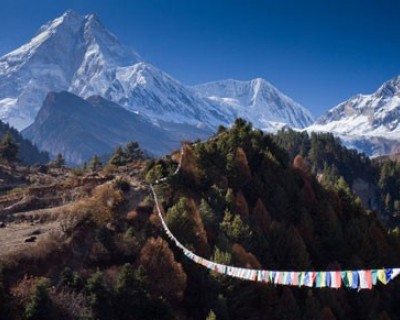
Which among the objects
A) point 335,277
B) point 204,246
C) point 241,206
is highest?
point 241,206

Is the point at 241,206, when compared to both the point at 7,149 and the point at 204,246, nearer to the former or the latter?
the point at 204,246

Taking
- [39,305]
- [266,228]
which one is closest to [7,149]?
[266,228]

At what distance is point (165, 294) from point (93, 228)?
883 centimetres

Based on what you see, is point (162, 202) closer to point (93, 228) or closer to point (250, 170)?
point (93, 228)

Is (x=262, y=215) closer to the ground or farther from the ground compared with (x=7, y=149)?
closer to the ground

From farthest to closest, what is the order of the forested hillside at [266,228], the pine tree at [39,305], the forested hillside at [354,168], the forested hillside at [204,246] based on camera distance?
the forested hillside at [354,168] → the forested hillside at [266,228] → the forested hillside at [204,246] → the pine tree at [39,305]

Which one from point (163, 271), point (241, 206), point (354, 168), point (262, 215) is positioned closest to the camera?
point (163, 271)

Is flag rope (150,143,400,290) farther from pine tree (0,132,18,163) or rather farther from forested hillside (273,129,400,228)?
forested hillside (273,129,400,228)

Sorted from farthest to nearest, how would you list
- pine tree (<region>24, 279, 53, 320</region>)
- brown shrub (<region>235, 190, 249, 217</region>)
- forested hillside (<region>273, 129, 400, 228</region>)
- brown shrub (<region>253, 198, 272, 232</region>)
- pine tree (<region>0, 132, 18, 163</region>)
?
forested hillside (<region>273, 129, 400, 228</region>), pine tree (<region>0, 132, 18, 163</region>), brown shrub (<region>253, 198, 272, 232</region>), brown shrub (<region>235, 190, 249, 217</region>), pine tree (<region>24, 279, 53, 320</region>)

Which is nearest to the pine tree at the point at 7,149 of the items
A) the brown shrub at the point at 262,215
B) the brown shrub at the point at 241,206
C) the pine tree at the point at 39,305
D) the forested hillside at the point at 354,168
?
the brown shrub at the point at 241,206

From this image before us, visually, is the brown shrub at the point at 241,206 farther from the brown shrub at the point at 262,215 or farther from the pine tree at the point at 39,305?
the pine tree at the point at 39,305

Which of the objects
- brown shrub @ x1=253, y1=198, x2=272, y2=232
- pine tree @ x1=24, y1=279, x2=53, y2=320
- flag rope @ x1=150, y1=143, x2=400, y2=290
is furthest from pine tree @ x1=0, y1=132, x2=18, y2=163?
flag rope @ x1=150, y1=143, x2=400, y2=290

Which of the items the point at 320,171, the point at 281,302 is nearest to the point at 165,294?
the point at 281,302

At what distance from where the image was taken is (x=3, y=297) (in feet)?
94.2
